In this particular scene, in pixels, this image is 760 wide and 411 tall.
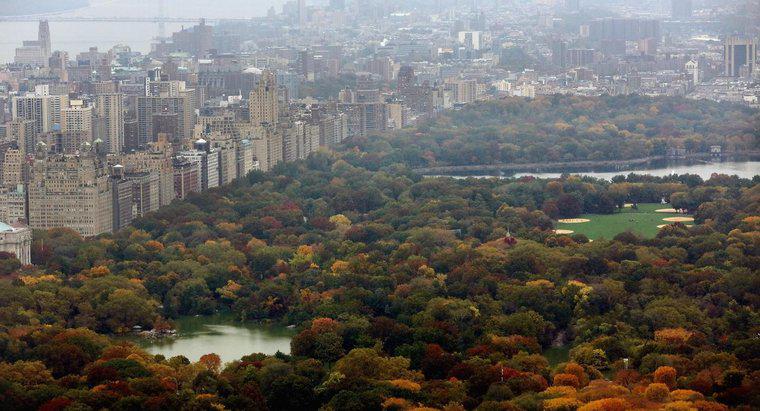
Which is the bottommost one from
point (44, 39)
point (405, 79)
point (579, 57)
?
point (405, 79)

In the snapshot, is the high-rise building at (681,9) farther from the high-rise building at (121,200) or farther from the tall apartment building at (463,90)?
the high-rise building at (121,200)

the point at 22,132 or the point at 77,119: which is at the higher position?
Answer: the point at 77,119

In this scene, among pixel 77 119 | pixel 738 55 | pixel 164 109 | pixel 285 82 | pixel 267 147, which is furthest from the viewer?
pixel 285 82

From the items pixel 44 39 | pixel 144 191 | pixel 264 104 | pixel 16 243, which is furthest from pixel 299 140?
pixel 16 243

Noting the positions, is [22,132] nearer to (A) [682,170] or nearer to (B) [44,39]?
(B) [44,39]

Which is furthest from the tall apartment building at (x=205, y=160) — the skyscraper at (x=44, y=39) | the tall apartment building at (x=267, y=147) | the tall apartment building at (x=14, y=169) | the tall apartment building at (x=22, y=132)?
the skyscraper at (x=44, y=39)

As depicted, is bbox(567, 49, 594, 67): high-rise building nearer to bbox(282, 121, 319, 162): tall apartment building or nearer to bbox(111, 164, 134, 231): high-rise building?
bbox(282, 121, 319, 162): tall apartment building
